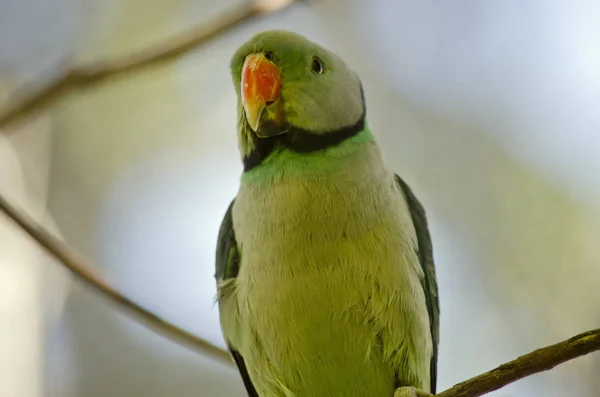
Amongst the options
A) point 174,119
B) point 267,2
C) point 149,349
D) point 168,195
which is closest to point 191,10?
point 174,119

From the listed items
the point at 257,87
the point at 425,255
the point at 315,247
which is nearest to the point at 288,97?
the point at 257,87

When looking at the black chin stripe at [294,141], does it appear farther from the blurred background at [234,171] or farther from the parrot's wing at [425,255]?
the blurred background at [234,171]

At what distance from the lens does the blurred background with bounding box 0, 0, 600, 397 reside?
195cm

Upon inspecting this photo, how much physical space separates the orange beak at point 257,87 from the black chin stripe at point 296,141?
4 cm

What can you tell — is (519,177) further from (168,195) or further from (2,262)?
(2,262)

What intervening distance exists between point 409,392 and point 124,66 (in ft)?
2.07

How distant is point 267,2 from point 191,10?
4.07 ft

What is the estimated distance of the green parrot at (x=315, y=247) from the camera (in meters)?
1.02

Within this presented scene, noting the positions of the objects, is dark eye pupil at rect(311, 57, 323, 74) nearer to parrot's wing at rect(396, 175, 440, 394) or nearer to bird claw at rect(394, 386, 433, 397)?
parrot's wing at rect(396, 175, 440, 394)

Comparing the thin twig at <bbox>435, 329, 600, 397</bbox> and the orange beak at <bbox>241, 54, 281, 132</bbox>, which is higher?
the orange beak at <bbox>241, 54, 281, 132</bbox>

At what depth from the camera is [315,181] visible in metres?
1.06

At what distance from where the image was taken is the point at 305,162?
1079 millimetres

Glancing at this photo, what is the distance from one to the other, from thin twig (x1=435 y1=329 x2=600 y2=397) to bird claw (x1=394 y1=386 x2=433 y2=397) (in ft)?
0.94

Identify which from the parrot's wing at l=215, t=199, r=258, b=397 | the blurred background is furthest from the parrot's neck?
the blurred background
